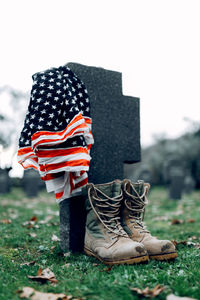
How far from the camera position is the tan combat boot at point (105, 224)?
2.21m

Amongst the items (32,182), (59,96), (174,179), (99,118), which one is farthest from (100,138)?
(32,182)

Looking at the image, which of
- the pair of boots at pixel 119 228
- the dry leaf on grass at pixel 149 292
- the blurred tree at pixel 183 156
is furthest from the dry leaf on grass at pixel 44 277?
the blurred tree at pixel 183 156

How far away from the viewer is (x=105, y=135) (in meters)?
3.01

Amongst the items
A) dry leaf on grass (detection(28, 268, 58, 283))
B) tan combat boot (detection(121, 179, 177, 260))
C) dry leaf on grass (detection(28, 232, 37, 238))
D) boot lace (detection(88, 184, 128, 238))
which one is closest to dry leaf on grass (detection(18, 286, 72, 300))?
dry leaf on grass (detection(28, 268, 58, 283))

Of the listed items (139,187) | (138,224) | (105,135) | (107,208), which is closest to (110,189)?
(107,208)

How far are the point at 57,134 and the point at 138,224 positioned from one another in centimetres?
101

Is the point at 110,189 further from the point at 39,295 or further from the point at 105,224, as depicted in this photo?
the point at 39,295

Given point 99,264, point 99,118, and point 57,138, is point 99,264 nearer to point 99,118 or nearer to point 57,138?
point 57,138

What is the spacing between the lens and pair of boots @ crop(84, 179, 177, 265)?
2145 mm

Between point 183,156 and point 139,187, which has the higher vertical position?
point 183,156

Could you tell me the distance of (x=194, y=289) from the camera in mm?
1675

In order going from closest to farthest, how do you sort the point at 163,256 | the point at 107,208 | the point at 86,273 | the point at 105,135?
the point at 86,273 → the point at 163,256 → the point at 107,208 → the point at 105,135

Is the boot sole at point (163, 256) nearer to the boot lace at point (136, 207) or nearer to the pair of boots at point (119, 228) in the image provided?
the pair of boots at point (119, 228)

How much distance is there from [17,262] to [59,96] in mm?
1405
